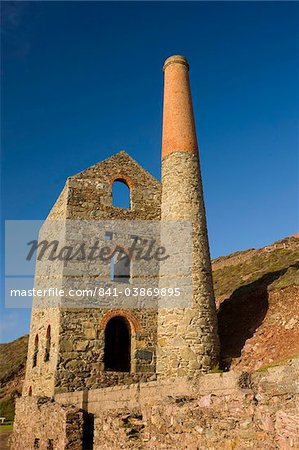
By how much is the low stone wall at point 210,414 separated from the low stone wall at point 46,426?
110 cm

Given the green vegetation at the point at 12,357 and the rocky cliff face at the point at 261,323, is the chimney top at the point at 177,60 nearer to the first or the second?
the rocky cliff face at the point at 261,323

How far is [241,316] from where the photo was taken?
57.5ft

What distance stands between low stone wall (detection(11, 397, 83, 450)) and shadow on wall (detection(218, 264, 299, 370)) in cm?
496

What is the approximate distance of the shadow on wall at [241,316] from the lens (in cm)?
1572

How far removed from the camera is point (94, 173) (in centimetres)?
1808

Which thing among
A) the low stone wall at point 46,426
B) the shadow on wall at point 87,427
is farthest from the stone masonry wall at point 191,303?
the low stone wall at point 46,426

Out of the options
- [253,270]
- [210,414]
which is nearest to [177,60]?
[210,414]

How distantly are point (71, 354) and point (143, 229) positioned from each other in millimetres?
5341

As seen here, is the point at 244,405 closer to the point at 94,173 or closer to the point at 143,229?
the point at 143,229

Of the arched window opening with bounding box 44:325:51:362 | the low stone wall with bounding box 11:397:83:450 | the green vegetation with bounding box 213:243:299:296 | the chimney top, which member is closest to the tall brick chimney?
the chimney top

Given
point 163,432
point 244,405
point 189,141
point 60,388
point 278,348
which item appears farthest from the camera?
point 189,141

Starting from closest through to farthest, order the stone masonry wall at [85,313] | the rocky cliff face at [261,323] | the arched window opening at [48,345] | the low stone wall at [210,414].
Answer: the low stone wall at [210,414], the rocky cliff face at [261,323], the stone masonry wall at [85,313], the arched window opening at [48,345]

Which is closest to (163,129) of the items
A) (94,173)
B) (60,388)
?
(94,173)

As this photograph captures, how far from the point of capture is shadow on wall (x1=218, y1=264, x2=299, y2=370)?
15.7 meters
